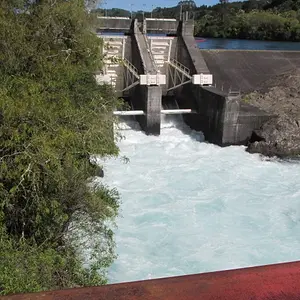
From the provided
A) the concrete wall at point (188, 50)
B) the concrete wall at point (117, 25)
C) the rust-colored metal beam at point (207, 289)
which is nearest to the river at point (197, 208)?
the concrete wall at point (188, 50)

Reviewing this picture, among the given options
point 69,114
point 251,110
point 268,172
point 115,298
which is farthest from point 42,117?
point 251,110

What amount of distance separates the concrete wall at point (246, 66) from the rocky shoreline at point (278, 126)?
137 cm

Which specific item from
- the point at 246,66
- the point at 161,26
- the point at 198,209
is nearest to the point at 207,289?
the point at 198,209

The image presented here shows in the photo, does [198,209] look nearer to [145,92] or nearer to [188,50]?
[145,92]

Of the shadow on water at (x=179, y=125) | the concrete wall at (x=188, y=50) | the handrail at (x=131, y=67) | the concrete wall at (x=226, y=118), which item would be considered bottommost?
the shadow on water at (x=179, y=125)

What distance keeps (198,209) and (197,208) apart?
0.18 feet

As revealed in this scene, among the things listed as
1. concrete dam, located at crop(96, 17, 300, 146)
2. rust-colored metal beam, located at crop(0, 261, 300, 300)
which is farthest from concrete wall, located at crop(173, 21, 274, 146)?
rust-colored metal beam, located at crop(0, 261, 300, 300)

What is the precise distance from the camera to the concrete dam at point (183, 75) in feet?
47.9

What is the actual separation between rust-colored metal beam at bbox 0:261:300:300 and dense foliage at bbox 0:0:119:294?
3.49 meters

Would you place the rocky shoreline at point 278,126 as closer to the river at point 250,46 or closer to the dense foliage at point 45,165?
the dense foliage at point 45,165

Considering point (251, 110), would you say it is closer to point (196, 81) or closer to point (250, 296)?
point (196, 81)

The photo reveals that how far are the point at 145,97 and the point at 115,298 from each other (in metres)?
14.1

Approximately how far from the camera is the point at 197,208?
1023 centimetres

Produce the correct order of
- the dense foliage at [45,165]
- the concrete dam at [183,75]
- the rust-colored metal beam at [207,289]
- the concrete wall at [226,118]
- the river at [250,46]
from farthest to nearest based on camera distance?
the river at [250,46] → the concrete dam at [183,75] → the concrete wall at [226,118] → the dense foliage at [45,165] → the rust-colored metal beam at [207,289]
